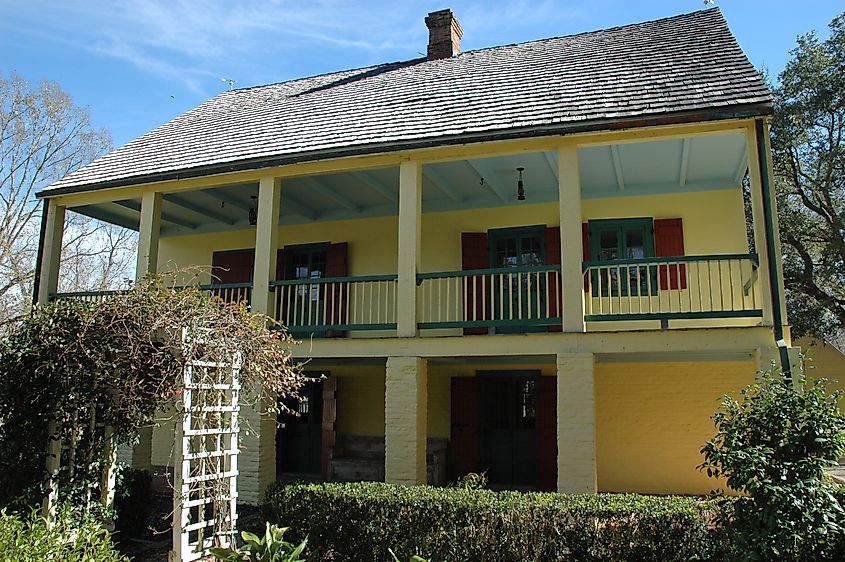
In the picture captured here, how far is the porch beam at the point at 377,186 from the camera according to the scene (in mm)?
11750

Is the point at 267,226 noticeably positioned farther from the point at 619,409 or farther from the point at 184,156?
the point at 619,409

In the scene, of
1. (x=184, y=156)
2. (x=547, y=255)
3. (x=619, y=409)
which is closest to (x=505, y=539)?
(x=619, y=409)

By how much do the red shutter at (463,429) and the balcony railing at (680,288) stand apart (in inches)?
107

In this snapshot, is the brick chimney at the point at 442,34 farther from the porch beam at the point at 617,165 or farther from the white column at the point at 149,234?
the white column at the point at 149,234

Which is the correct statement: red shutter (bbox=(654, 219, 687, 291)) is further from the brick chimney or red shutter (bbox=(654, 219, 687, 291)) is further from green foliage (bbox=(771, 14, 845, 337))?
green foliage (bbox=(771, 14, 845, 337))

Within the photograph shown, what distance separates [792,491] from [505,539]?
2571mm

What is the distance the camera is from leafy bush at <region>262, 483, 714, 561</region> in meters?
6.52

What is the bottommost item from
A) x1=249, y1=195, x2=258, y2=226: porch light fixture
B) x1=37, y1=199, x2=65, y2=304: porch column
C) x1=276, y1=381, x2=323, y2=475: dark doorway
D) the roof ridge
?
x1=276, y1=381, x2=323, y2=475: dark doorway

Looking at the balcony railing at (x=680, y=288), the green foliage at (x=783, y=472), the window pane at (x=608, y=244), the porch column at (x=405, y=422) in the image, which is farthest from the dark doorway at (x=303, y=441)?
the green foliage at (x=783, y=472)

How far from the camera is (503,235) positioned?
12992 millimetres

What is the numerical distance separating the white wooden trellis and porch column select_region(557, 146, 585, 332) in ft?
14.3

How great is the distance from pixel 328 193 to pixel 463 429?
490 centimetres

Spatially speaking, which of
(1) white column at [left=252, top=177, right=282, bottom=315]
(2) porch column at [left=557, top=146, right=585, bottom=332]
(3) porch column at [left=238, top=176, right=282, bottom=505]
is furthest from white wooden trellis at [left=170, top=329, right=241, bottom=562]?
(2) porch column at [left=557, top=146, right=585, bottom=332]

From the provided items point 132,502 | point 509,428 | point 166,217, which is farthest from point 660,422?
point 166,217
